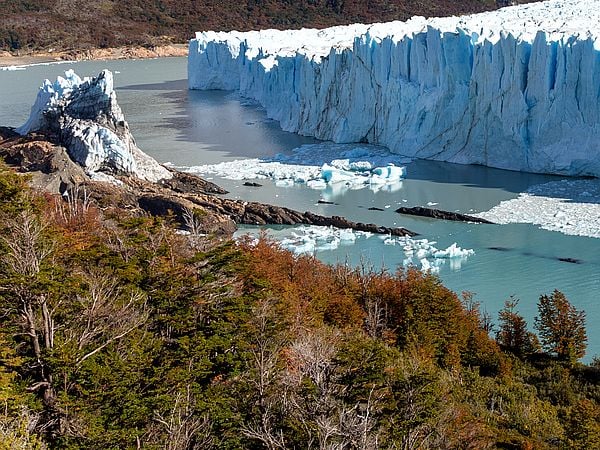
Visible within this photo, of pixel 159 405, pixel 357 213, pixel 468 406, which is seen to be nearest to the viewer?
pixel 159 405

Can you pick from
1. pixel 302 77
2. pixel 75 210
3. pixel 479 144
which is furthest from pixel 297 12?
pixel 75 210

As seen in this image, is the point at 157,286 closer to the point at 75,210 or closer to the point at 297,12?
the point at 75,210

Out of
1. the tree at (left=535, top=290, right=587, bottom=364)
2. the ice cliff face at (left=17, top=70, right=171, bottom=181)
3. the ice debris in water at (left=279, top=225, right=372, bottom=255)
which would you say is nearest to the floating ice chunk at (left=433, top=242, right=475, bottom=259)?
the ice debris in water at (left=279, top=225, right=372, bottom=255)

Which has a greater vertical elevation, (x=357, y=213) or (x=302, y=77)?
(x=302, y=77)

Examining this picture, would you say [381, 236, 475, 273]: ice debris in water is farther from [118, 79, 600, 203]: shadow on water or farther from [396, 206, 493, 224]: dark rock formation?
[118, 79, 600, 203]: shadow on water

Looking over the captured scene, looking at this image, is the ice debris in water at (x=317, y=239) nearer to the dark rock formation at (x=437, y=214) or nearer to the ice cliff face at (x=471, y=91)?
the dark rock formation at (x=437, y=214)

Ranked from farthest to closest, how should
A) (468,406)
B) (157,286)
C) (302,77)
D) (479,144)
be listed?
(302,77), (479,144), (468,406), (157,286)
